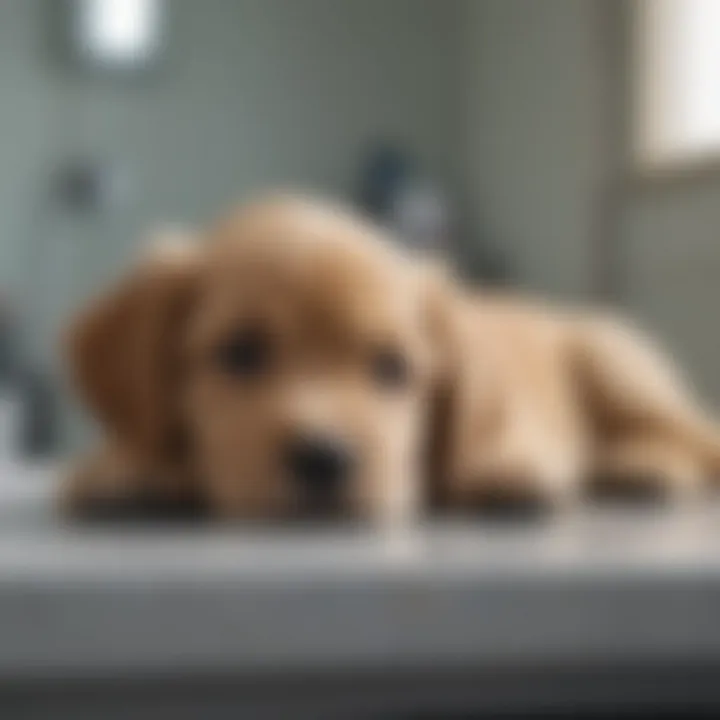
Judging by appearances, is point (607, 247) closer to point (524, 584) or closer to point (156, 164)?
point (156, 164)

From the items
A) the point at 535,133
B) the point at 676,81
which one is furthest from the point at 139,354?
the point at 535,133

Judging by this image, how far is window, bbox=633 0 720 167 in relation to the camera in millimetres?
1729

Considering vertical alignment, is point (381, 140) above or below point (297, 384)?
above

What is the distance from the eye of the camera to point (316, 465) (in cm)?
52

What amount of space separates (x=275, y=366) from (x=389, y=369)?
1.7 inches

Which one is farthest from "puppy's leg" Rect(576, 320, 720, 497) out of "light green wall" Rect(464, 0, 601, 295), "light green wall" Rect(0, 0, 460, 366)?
"light green wall" Rect(0, 0, 460, 366)

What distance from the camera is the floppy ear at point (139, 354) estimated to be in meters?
0.58

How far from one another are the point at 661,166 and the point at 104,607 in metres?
1.53

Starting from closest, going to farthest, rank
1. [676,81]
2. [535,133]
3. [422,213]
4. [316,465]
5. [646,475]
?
[316,465] < [646,475] < [676,81] < [535,133] < [422,213]

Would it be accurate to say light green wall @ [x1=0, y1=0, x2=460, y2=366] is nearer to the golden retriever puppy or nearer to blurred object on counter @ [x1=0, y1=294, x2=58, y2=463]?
blurred object on counter @ [x1=0, y1=294, x2=58, y2=463]

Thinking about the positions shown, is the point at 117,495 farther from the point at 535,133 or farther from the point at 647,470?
the point at 535,133

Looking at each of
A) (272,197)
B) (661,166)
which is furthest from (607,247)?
(272,197)

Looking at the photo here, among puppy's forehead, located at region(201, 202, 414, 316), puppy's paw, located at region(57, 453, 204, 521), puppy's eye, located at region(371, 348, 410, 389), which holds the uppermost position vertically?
puppy's forehead, located at region(201, 202, 414, 316)

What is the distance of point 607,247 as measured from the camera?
1903 mm
